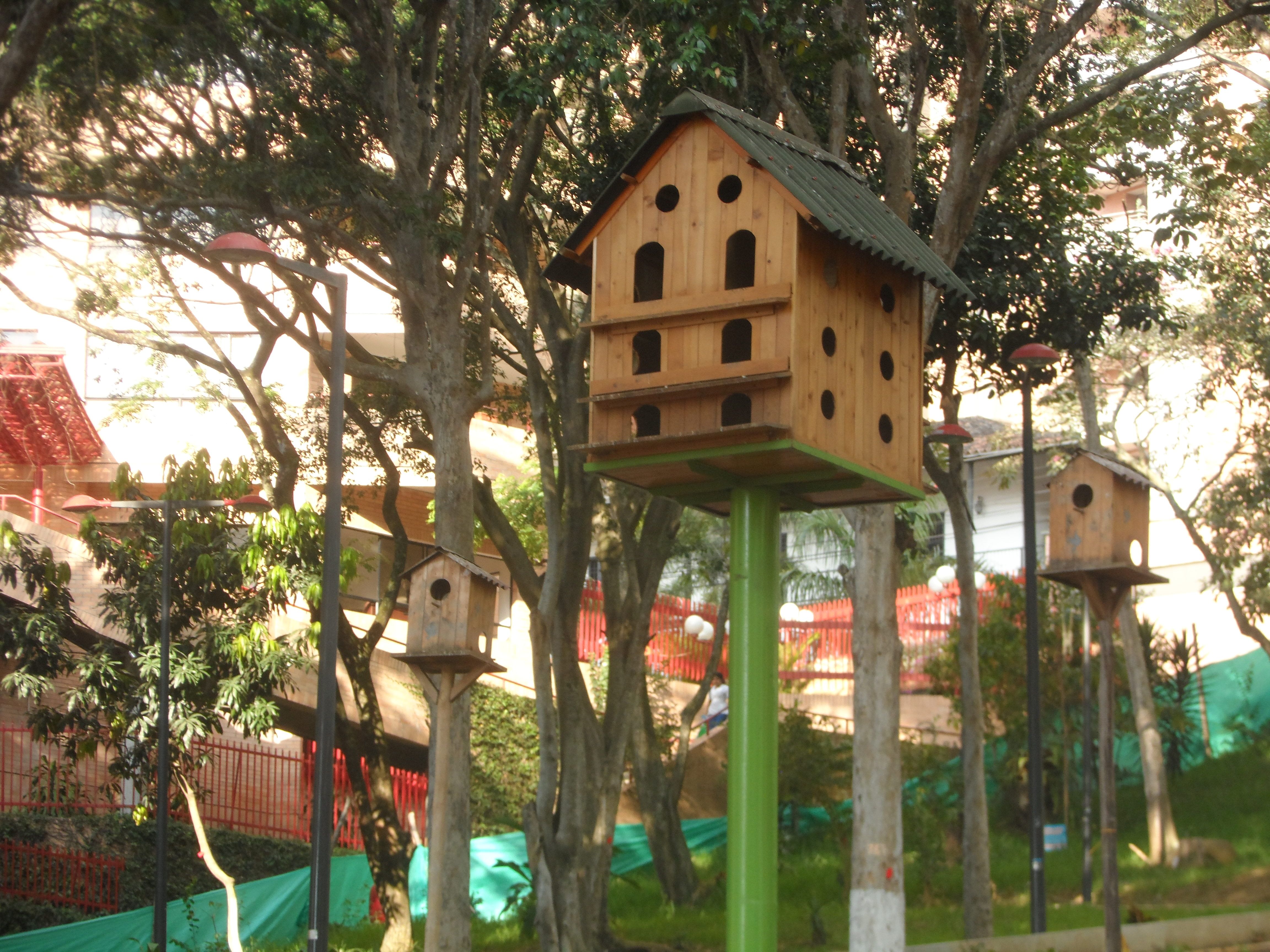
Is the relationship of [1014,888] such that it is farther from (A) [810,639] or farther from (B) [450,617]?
(B) [450,617]

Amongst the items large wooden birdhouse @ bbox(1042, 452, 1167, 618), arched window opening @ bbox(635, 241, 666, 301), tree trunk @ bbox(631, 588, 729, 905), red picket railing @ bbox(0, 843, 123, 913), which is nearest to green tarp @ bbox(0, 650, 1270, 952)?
tree trunk @ bbox(631, 588, 729, 905)

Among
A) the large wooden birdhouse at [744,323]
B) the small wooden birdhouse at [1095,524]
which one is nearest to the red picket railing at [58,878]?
the large wooden birdhouse at [744,323]

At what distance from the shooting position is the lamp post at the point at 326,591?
9.45 meters

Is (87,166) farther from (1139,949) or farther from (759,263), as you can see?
(1139,949)

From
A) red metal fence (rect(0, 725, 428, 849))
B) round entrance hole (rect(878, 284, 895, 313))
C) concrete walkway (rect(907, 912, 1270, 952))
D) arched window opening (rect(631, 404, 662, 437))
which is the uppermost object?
round entrance hole (rect(878, 284, 895, 313))

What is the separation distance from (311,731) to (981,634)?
1061 centimetres

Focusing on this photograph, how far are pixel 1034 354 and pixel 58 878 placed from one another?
496 inches

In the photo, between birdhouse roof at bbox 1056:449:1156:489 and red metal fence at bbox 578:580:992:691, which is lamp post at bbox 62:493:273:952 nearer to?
birdhouse roof at bbox 1056:449:1156:489

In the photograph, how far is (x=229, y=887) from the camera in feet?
47.7

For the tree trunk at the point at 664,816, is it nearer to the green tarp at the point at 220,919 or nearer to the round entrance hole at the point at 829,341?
the green tarp at the point at 220,919

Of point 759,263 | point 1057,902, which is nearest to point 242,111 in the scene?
point 759,263

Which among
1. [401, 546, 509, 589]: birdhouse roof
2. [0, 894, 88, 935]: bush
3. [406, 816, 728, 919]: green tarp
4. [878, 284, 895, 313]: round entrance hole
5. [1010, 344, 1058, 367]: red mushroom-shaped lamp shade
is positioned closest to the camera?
[878, 284, 895, 313]: round entrance hole

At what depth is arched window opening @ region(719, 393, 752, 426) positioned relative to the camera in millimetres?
8445

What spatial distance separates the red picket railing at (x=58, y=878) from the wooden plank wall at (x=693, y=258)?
12.0 metres
